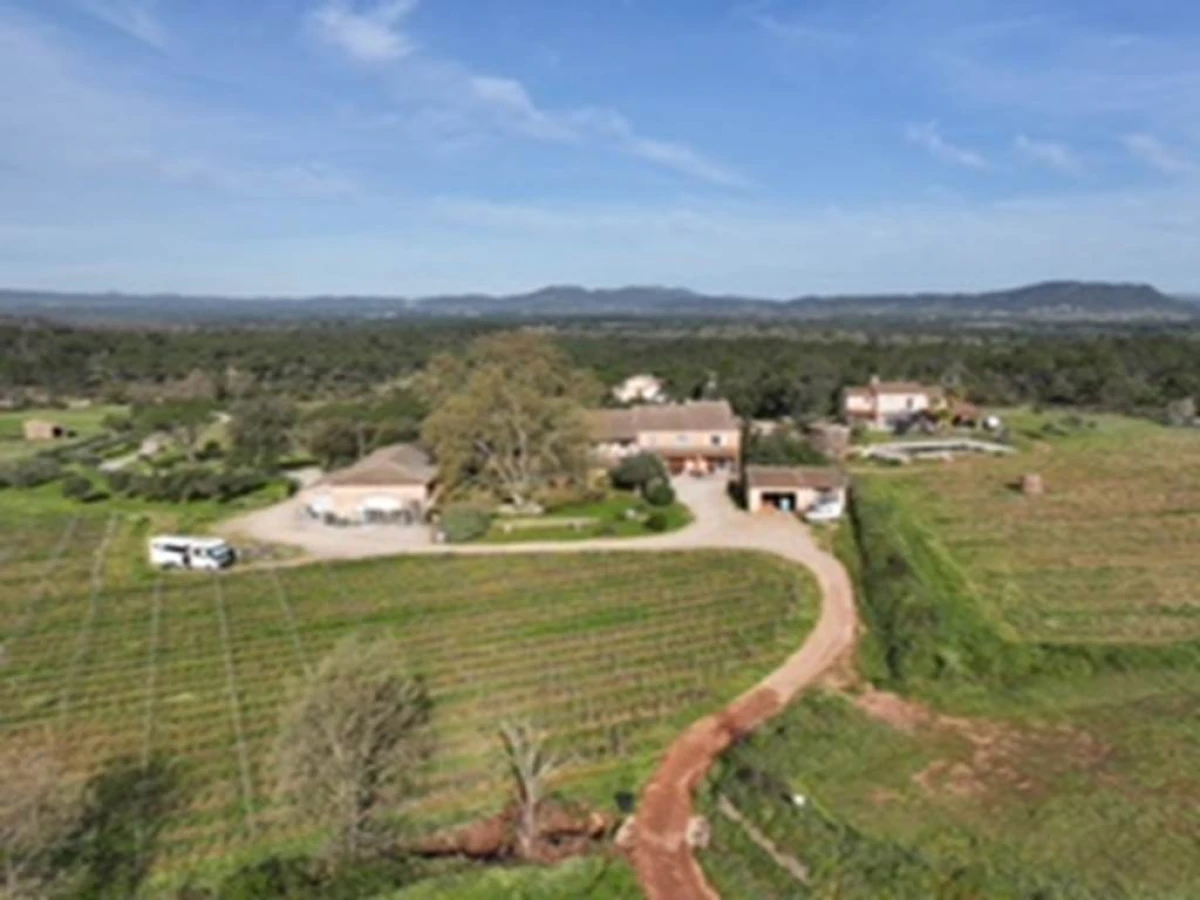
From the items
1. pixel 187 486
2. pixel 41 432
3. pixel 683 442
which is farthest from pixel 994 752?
pixel 41 432

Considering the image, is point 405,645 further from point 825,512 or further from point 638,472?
point 638,472

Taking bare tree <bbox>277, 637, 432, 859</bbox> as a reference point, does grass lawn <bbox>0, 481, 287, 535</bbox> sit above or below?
below

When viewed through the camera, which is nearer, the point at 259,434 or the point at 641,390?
the point at 259,434

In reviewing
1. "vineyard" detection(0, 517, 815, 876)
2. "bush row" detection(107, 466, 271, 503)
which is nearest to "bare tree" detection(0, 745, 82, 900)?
"vineyard" detection(0, 517, 815, 876)

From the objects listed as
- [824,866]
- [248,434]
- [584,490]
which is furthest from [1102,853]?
[248,434]

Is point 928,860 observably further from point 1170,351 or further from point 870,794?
point 1170,351

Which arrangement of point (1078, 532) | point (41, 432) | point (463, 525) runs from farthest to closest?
1. point (41, 432)
2. point (463, 525)
3. point (1078, 532)

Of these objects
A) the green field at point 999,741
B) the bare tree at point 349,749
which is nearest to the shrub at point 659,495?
the green field at point 999,741

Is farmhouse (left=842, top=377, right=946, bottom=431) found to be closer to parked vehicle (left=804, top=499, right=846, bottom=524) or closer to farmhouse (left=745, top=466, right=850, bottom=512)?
farmhouse (left=745, top=466, right=850, bottom=512)
